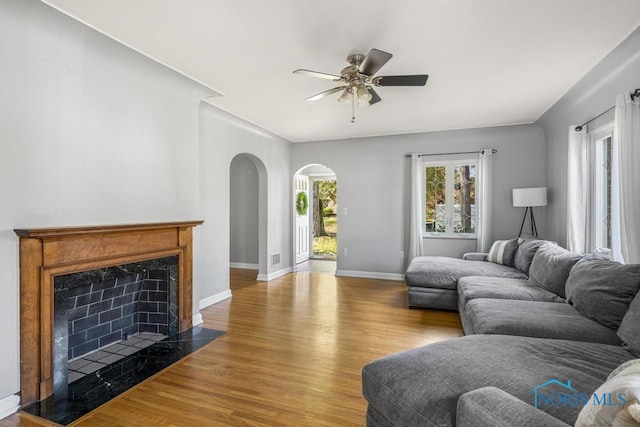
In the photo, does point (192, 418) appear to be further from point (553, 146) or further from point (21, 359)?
point (553, 146)

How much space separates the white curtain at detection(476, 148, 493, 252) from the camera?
5.24 m

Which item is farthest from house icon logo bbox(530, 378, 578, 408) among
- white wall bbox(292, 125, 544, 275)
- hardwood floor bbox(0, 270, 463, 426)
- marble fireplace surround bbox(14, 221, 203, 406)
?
white wall bbox(292, 125, 544, 275)

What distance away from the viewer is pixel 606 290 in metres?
2.25

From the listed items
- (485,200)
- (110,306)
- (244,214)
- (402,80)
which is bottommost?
(110,306)

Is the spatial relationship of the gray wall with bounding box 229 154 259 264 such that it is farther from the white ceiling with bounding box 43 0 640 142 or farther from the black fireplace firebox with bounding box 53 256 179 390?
the black fireplace firebox with bounding box 53 256 179 390

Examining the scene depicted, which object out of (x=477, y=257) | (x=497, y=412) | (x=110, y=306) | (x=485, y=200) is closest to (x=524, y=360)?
(x=497, y=412)

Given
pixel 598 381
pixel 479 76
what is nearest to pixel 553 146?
pixel 479 76

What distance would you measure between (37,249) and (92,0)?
5.30 ft

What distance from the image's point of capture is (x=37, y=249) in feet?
7.04

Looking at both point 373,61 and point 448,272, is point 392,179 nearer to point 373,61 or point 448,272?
point 448,272

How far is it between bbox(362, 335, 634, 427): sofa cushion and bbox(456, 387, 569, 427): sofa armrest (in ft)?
0.63

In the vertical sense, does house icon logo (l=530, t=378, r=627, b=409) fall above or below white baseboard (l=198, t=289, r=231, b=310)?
above

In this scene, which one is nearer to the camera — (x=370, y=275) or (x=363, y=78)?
(x=363, y=78)

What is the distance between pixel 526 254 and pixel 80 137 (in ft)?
15.2
